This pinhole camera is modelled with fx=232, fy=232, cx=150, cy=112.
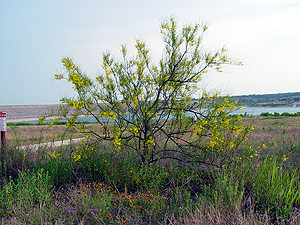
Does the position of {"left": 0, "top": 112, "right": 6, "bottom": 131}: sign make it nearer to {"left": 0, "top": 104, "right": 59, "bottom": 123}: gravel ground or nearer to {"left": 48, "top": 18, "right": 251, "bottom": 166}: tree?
{"left": 48, "top": 18, "right": 251, "bottom": 166}: tree

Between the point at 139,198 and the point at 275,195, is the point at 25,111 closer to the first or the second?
the point at 139,198

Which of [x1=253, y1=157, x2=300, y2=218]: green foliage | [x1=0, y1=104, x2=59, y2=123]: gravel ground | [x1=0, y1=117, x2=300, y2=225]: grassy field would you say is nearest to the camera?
[x1=0, y1=117, x2=300, y2=225]: grassy field

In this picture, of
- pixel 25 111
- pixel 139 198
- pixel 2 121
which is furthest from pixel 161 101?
pixel 25 111

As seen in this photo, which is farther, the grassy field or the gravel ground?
the gravel ground

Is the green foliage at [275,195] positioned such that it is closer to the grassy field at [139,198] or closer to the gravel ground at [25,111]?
the grassy field at [139,198]

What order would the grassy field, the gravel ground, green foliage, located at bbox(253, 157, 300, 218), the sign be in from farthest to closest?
the gravel ground
the sign
green foliage, located at bbox(253, 157, 300, 218)
the grassy field

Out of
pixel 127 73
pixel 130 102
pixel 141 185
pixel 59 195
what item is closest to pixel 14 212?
pixel 59 195

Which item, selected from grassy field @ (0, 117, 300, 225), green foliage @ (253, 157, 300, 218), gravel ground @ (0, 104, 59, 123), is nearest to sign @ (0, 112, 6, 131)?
grassy field @ (0, 117, 300, 225)

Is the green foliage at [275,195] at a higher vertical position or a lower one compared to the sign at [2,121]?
lower

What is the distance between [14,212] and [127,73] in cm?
319

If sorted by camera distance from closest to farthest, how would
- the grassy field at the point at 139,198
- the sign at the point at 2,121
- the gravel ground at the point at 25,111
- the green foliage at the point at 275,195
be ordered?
the grassy field at the point at 139,198 < the green foliage at the point at 275,195 < the sign at the point at 2,121 < the gravel ground at the point at 25,111

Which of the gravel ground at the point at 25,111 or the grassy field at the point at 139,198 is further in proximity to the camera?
the gravel ground at the point at 25,111

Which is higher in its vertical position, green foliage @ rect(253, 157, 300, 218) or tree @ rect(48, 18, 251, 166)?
tree @ rect(48, 18, 251, 166)

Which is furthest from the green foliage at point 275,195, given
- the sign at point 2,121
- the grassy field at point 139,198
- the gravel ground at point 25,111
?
the gravel ground at point 25,111
